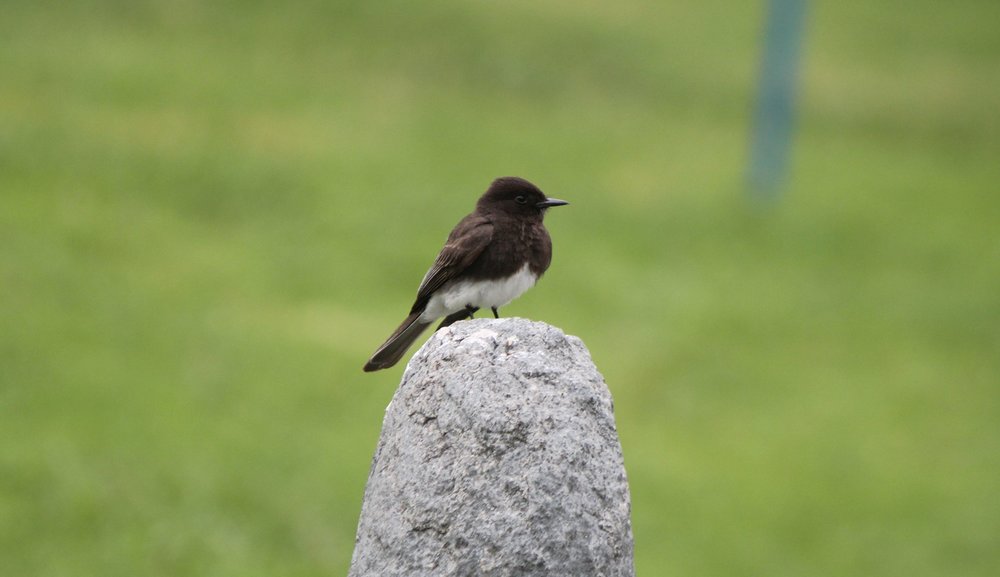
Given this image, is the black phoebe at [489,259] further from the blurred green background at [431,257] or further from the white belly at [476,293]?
the blurred green background at [431,257]

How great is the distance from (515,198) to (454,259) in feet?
1.55

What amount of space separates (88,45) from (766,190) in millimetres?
11180

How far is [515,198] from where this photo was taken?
7.16 m

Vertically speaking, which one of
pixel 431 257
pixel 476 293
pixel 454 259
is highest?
pixel 431 257

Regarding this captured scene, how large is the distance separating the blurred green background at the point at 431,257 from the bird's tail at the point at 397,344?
223 inches

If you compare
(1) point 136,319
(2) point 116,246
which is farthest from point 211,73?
(1) point 136,319

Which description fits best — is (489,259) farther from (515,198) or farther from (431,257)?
(431,257)

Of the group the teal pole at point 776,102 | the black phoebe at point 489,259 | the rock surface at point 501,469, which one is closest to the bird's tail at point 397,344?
the black phoebe at point 489,259

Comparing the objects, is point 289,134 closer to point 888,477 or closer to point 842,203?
point 842,203

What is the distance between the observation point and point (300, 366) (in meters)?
16.1

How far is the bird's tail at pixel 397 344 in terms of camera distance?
6477 mm

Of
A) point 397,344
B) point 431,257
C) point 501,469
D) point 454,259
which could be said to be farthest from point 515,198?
point 431,257

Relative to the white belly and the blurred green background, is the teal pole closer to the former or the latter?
the blurred green background

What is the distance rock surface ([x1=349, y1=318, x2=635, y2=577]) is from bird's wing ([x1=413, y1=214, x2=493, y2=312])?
151cm
